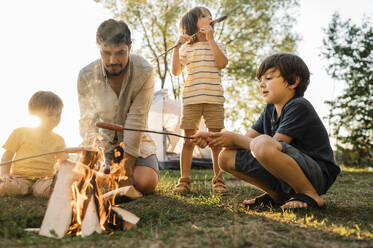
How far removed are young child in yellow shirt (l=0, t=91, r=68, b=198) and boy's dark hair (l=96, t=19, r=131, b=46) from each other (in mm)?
1078

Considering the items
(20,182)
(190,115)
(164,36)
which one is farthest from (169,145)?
(164,36)

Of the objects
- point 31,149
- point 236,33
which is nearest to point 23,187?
point 31,149

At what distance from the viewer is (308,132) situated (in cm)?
264

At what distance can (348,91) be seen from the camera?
35.8 feet

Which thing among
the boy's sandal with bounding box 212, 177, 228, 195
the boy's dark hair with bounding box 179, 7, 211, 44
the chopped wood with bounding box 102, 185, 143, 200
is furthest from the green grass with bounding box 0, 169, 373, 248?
the boy's dark hair with bounding box 179, 7, 211, 44

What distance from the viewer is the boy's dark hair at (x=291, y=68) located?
9.14 feet

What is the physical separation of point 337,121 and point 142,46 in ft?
33.5

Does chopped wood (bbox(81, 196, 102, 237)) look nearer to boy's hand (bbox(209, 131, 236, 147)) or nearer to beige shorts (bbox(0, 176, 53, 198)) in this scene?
boy's hand (bbox(209, 131, 236, 147))

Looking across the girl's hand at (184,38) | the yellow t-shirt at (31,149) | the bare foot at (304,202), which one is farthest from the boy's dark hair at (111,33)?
the bare foot at (304,202)

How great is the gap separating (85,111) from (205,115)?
133cm

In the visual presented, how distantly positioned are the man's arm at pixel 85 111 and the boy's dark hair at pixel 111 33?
677mm

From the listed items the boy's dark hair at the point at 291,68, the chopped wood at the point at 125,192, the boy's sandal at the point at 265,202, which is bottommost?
the boy's sandal at the point at 265,202

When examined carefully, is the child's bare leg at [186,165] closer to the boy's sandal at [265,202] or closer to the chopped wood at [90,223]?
the boy's sandal at [265,202]

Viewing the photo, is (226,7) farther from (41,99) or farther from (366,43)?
(41,99)
